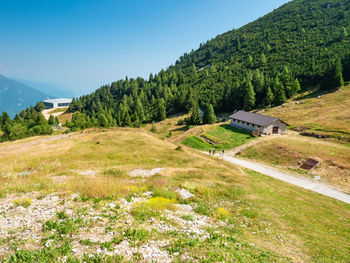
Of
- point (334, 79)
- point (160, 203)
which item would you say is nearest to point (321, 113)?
point (334, 79)

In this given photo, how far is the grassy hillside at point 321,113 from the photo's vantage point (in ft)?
169

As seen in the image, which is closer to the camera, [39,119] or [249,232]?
[249,232]

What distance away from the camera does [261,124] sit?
2391 inches

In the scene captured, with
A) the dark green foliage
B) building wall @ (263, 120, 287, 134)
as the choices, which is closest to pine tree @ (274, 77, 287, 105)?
the dark green foliage

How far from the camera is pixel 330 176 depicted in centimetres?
3428

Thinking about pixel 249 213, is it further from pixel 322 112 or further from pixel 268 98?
pixel 268 98

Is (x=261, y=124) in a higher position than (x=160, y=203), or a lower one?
lower

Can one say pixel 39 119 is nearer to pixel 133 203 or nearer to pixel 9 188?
pixel 9 188

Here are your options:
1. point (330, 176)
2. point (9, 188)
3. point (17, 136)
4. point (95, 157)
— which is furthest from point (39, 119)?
point (330, 176)

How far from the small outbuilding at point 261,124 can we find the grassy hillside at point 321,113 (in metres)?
5.98

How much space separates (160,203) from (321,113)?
7655 centimetres

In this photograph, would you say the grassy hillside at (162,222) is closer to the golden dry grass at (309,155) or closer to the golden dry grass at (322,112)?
the golden dry grass at (309,155)

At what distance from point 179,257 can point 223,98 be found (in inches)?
4440

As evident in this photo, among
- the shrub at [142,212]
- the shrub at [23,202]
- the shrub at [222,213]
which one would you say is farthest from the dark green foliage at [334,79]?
the shrub at [23,202]
